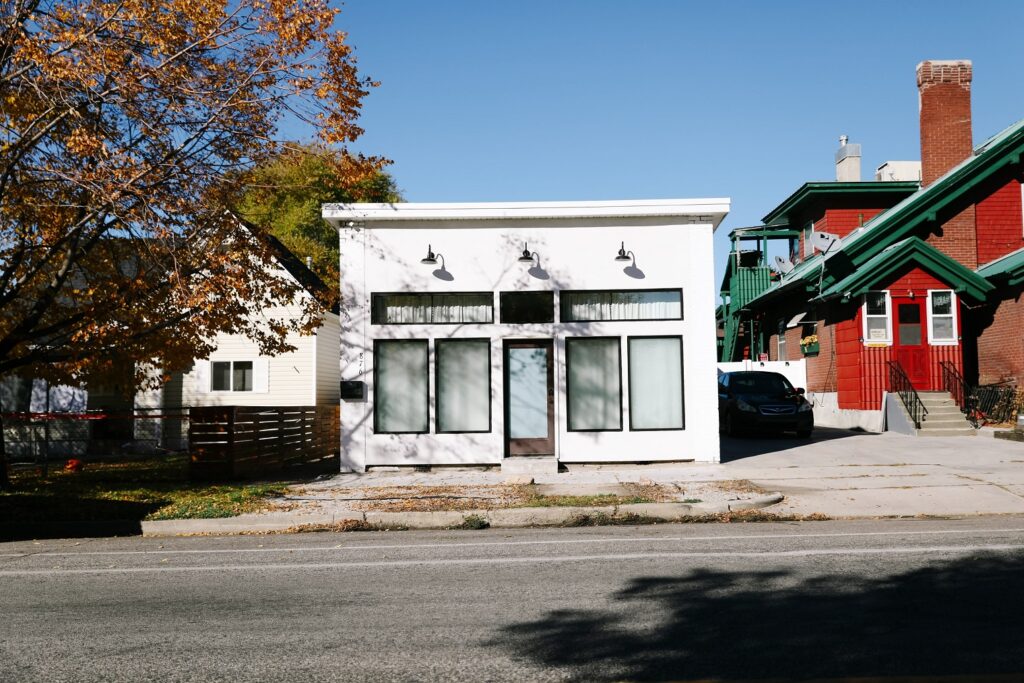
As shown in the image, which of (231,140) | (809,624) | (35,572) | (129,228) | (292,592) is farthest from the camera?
(231,140)

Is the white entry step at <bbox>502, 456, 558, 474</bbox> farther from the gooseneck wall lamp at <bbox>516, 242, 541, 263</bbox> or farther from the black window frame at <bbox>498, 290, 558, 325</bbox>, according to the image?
the gooseneck wall lamp at <bbox>516, 242, 541, 263</bbox>

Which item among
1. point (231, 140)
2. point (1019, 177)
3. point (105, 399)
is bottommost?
point (105, 399)

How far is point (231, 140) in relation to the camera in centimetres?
1442

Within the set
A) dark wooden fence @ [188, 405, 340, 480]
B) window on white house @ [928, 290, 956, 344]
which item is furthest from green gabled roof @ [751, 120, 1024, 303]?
dark wooden fence @ [188, 405, 340, 480]

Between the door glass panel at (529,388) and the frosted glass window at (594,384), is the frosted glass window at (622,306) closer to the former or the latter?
the frosted glass window at (594,384)

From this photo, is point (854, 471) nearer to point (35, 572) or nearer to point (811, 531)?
point (811, 531)

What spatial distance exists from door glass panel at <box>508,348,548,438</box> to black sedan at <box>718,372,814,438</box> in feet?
21.3

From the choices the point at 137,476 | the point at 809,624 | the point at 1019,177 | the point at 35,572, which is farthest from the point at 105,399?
the point at 1019,177

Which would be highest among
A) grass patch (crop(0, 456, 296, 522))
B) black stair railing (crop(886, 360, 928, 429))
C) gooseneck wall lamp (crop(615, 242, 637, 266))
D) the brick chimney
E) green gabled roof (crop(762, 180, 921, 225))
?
the brick chimney

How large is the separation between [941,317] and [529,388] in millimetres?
14198

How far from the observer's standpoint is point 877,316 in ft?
79.9

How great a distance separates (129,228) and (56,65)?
2.60 meters

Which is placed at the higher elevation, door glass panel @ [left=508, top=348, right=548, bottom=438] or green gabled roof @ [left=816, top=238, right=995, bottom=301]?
green gabled roof @ [left=816, top=238, right=995, bottom=301]

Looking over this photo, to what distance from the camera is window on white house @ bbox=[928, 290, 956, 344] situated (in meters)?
24.3
